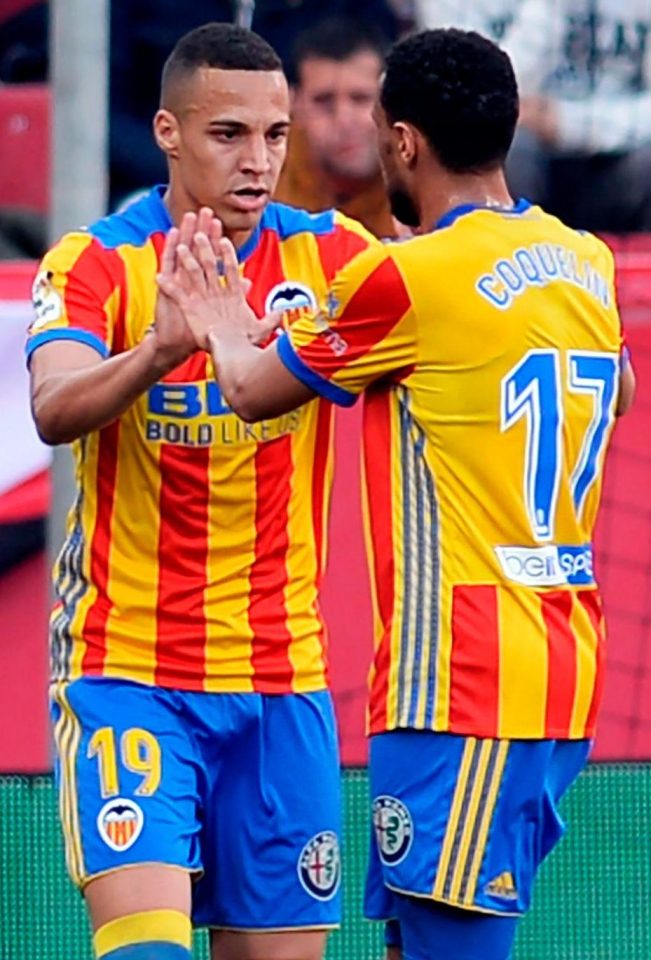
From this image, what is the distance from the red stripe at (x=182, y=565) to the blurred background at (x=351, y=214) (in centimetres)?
125

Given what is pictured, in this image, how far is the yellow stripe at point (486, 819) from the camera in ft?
13.3

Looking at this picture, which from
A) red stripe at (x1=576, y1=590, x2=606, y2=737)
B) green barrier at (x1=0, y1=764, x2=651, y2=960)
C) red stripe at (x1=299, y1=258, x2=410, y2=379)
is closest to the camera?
red stripe at (x1=299, y1=258, x2=410, y2=379)

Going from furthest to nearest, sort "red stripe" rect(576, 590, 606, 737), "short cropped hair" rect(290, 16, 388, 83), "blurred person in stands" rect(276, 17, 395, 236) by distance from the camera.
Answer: "short cropped hair" rect(290, 16, 388, 83) → "blurred person in stands" rect(276, 17, 395, 236) → "red stripe" rect(576, 590, 606, 737)

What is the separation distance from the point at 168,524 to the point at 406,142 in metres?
0.89

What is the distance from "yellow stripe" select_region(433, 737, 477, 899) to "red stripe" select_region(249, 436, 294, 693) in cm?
57

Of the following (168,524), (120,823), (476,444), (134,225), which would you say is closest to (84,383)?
(168,524)

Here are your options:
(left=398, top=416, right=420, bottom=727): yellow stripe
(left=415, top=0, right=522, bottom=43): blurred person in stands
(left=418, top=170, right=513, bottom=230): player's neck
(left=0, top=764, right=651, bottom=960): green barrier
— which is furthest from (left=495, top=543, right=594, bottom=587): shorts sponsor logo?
(left=415, top=0, right=522, bottom=43): blurred person in stands

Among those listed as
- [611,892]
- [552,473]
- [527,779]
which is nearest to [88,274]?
[552,473]

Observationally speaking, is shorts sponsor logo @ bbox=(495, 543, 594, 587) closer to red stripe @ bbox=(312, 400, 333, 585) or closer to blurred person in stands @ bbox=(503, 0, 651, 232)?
red stripe @ bbox=(312, 400, 333, 585)

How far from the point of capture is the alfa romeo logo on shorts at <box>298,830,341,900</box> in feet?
14.8

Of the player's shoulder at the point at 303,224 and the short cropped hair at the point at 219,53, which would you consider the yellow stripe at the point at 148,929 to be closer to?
the player's shoulder at the point at 303,224

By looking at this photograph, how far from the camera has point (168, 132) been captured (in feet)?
15.1

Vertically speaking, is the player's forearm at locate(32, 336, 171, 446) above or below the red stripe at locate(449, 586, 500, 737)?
above

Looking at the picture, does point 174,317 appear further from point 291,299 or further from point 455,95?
point 455,95
